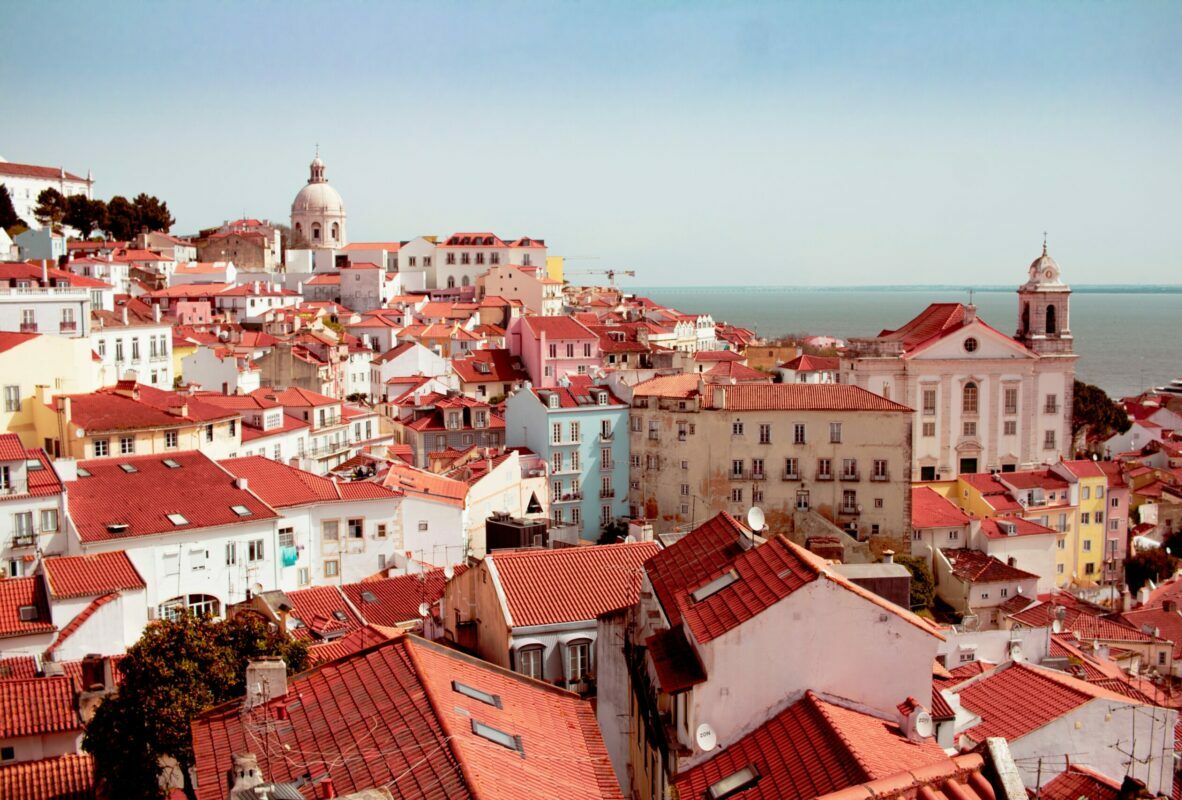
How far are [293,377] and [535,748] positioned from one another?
40.7 meters

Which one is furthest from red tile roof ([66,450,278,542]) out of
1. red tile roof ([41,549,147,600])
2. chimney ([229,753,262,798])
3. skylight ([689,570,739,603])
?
chimney ([229,753,262,798])

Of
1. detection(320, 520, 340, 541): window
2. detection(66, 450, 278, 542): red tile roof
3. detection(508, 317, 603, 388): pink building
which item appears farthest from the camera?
detection(508, 317, 603, 388): pink building

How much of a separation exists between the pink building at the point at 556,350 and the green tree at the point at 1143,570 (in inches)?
891

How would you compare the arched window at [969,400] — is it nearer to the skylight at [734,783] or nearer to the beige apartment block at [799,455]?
the beige apartment block at [799,455]

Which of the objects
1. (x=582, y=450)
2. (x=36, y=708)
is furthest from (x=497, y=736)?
(x=582, y=450)

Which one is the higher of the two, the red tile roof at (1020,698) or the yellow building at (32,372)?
the yellow building at (32,372)

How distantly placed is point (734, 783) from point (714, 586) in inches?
98.6

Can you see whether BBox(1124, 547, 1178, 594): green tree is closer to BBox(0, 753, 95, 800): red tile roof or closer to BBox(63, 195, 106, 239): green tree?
BBox(0, 753, 95, 800): red tile roof

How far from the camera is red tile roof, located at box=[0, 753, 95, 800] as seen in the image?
1413 centimetres

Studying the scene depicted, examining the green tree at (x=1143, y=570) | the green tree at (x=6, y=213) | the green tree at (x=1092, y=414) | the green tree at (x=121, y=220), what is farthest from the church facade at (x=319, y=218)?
the green tree at (x=1143, y=570)

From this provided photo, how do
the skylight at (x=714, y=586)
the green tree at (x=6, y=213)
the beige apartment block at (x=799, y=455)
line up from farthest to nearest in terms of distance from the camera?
1. the green tree at (x=6, y=213)
2. the beige apartment block at (x=799, y=455)
3. the skylight at (x=714, y=586)

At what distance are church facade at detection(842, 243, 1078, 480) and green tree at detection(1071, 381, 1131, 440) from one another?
13052 mm

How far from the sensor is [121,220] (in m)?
82.9

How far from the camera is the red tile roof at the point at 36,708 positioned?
15242 mm
